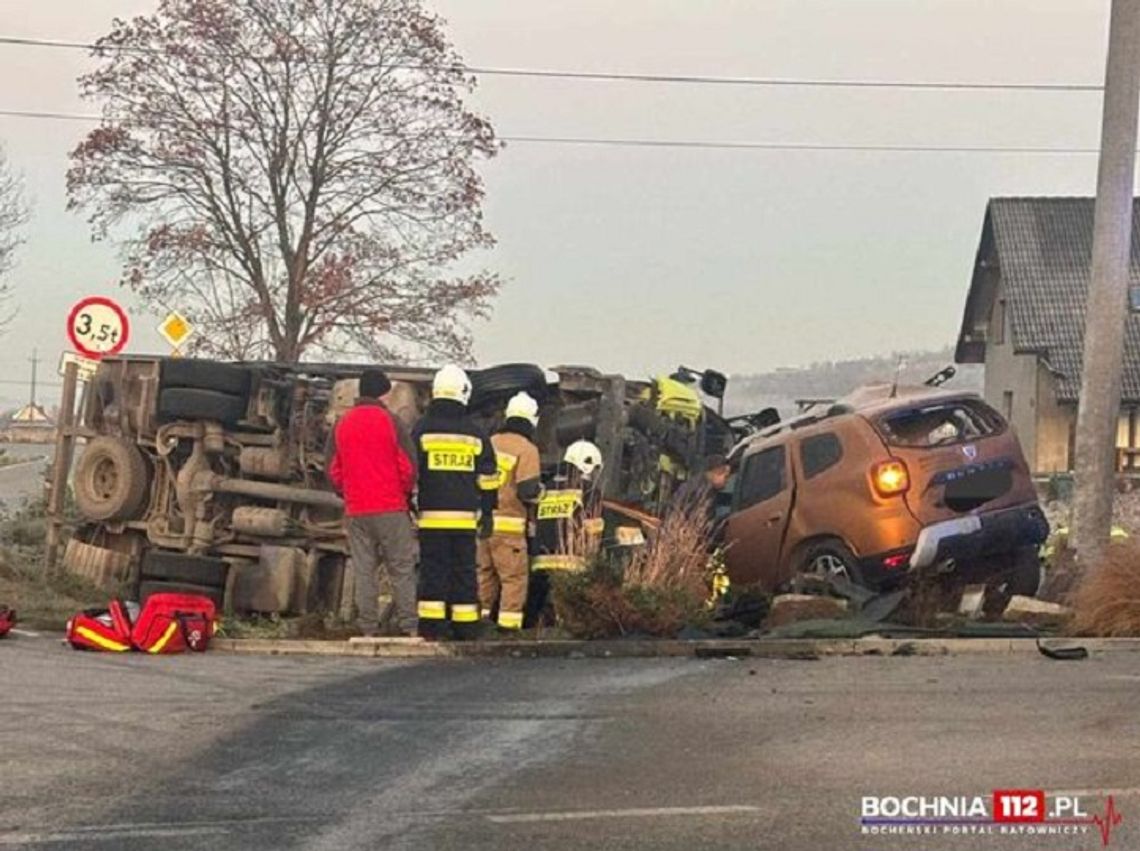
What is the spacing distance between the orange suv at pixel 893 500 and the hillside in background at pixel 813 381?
158cm

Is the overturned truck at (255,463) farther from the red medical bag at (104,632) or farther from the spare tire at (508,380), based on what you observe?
the red medical bag at (104,632)

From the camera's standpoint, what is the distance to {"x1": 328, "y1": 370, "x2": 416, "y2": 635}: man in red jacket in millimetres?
10766

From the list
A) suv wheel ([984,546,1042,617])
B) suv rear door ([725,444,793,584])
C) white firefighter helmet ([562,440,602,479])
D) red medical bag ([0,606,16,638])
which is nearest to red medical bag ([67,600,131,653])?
red medical bag ([0,606,16,638])

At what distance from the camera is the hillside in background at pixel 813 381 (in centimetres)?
1717

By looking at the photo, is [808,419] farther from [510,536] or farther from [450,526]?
[450,526]

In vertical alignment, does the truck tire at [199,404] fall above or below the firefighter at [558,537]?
above

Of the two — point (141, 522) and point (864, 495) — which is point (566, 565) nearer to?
point (864, 495)

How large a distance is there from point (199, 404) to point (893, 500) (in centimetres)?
604

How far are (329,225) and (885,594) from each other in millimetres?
12374

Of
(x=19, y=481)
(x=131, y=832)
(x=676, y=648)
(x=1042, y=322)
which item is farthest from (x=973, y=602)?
(x=19, y=481)

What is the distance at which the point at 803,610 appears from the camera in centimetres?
1107

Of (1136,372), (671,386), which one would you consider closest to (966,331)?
(1136,372)

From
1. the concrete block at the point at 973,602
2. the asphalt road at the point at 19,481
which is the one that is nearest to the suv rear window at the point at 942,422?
the concrete block at the point at 973,602

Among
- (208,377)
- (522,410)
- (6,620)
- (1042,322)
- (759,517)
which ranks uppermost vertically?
(1042,322)
